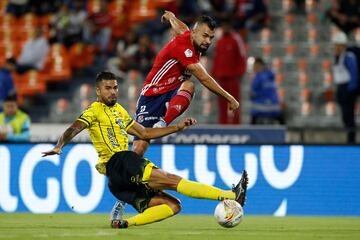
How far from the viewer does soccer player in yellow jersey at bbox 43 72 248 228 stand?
9430 millimetres

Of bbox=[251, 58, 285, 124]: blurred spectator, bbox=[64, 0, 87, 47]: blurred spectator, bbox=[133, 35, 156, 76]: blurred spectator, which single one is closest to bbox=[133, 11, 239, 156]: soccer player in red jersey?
bbox=[251, 58, 285, 124]: blurred spectator

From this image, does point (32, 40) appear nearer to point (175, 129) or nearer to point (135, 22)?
point (135, 22)

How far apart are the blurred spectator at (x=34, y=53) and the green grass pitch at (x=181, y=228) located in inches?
304

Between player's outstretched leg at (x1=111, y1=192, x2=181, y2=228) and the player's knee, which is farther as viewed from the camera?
the player's knee

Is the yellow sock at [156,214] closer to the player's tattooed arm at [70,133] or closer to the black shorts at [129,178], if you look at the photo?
the black shorts at [129,178]

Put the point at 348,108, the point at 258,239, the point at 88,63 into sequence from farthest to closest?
the point at 88,63
the point at 348,108
the point at 258,239

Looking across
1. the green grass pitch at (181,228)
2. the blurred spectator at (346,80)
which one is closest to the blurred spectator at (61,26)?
the blurred spectator at (346,80)

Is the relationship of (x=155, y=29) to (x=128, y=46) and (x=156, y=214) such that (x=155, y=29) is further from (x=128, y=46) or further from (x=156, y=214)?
(x=156, y=214)

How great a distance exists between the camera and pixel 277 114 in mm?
17312

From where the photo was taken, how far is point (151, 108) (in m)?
10.8

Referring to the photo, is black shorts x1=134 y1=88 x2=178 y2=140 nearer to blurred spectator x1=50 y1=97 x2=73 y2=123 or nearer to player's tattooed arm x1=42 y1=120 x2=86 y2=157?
player's tattooed arm x1=42 y1=120 x2=86 y2=157

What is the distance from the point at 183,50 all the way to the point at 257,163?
3.27 m

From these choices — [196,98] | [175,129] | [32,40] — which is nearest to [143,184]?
[175,129]

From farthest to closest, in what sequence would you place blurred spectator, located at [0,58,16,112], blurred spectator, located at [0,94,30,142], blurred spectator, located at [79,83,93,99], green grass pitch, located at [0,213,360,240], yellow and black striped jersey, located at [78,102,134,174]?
1. blurred spectator, located at [79,83,93,99]
2. blurred spectator, located at [0,58,16,112]
3. blurred spectator, located at [0,94,30,142]
4. yellow and black striped jersey, located at [78,102,134,174]
5. green grass pitch, located at [0,213,360,240]
